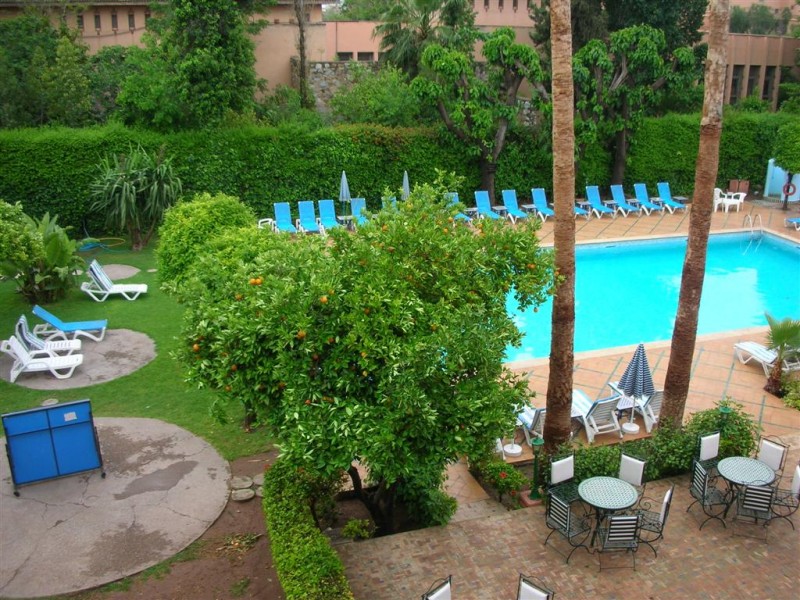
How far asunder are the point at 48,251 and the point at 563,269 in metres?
11.2

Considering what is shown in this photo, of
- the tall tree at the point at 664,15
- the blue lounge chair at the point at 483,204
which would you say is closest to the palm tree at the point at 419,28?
the blue lounge chair at the point at 483,204

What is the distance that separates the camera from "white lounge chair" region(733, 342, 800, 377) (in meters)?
12.0

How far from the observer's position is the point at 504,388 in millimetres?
6789

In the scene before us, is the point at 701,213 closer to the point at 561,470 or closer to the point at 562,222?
the point at 562,222

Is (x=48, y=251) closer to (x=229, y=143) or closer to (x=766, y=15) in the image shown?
(x=229, y=143)

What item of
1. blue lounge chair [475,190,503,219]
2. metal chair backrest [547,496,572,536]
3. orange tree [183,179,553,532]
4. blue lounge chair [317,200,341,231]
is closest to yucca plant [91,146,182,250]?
blue lounge chair [317,200,341,231]

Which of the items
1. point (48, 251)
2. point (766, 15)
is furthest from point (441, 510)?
point (766, 15)

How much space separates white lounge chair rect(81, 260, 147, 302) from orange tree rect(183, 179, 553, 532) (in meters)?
9.30

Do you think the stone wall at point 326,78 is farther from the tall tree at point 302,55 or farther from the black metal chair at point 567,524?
the black metal chair at point 567,524

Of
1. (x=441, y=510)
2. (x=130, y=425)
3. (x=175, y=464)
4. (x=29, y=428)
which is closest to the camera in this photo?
(x=441, y=510)

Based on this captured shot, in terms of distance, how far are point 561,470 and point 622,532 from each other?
0.99 metres

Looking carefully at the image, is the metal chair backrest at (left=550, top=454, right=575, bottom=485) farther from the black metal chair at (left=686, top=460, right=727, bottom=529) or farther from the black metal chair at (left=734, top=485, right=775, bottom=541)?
the black metal chair at (left=734, top=485, right=775, bottom=541)

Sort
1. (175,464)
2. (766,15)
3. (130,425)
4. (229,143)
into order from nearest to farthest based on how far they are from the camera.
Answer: (175,464), (130,425), (229,143), (766,15)

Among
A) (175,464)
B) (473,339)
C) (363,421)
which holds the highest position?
(473,339)
